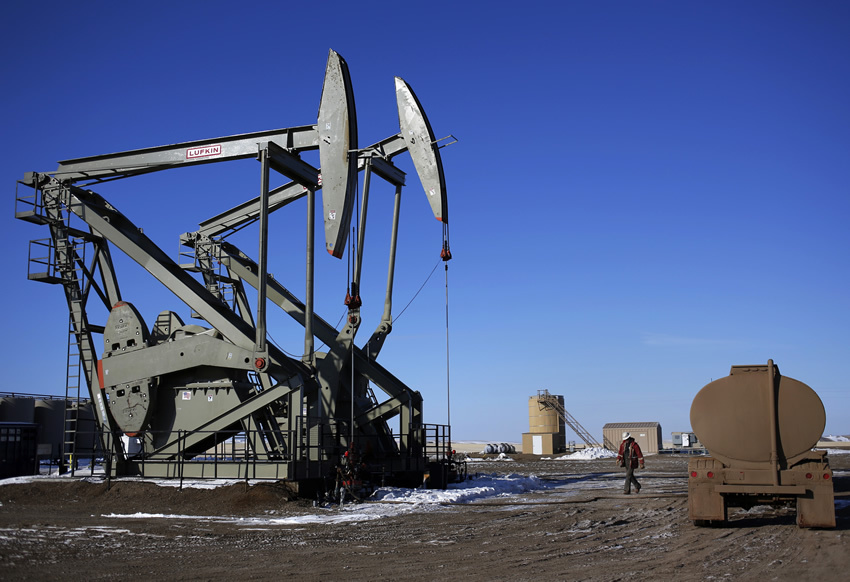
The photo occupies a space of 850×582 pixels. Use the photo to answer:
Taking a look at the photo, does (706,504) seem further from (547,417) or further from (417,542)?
(547,417)

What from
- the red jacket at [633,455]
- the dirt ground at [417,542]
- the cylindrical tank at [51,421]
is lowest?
the dirt ground at [417,542]

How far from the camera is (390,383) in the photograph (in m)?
19.0

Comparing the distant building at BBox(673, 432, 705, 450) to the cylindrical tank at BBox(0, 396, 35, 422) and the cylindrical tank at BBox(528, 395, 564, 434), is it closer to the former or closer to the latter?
the cylindrical tank at BBox(528, 395, 564, 434)

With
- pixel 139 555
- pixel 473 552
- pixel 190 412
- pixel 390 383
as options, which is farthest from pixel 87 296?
pixel 473 552

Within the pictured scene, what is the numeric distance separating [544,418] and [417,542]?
43.8m

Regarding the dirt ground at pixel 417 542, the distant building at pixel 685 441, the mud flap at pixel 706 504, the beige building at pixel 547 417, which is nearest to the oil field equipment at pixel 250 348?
the dirt ground at pixel 417 542

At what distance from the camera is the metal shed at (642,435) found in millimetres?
49656

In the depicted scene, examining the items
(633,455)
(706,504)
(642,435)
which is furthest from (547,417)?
(706,504)

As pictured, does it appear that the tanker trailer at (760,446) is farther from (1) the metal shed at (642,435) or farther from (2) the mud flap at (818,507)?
(1) the metal shed at (642,435)

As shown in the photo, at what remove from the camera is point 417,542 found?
33.0 feet

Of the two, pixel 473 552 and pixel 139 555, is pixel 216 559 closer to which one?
pixel 139 555

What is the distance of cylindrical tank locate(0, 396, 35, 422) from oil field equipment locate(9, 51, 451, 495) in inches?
366

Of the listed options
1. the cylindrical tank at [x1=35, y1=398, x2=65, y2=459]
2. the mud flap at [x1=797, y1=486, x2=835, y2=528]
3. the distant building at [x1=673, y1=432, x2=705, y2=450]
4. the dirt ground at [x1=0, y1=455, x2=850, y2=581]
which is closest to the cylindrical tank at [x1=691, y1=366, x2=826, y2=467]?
the mud flap at [x1=797, y1=486, x2=835, y2=528]

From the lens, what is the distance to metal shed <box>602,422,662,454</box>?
1955 inches
